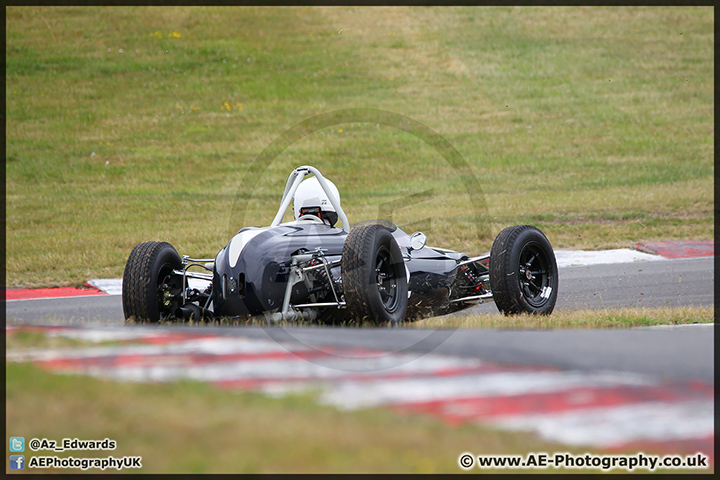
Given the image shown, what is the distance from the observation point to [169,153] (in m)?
23.6

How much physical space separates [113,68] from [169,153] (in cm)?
990

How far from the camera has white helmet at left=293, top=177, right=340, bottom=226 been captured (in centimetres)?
671

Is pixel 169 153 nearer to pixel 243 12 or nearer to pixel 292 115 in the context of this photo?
pixel 292 115

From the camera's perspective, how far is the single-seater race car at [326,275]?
571cm

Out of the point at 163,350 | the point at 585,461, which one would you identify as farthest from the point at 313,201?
the point at 585,461

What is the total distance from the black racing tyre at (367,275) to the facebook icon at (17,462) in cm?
291

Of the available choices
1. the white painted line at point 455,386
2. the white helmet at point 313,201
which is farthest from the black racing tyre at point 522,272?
the white painted line at point 455,386

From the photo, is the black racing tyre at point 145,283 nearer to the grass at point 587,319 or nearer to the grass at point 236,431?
the grass at point 587,319

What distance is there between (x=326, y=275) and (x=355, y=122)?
22.1 m

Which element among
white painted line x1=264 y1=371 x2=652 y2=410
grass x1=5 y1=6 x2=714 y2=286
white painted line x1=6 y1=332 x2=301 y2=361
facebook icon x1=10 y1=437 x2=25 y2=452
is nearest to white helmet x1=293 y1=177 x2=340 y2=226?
white painted line x1=6 y1=332 x2=301 y2=361

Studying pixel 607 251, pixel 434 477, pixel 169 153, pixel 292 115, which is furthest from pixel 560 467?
pixel 292 115

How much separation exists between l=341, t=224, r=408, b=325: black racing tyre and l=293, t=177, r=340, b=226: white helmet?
102cm

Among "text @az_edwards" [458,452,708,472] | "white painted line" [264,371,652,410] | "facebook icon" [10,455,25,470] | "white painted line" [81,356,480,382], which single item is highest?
"white painted line" [81,356,480,382]

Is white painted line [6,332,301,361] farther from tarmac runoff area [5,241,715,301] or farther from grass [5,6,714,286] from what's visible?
grass [5,6,714,286]
